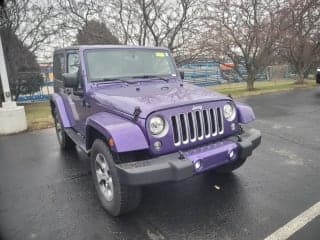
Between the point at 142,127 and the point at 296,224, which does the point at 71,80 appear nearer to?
the point at 142,127

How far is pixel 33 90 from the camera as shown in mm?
15531

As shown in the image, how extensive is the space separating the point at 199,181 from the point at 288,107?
22.4 ft

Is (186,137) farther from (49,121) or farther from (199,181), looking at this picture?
(49,121)

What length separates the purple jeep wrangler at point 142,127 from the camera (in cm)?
304

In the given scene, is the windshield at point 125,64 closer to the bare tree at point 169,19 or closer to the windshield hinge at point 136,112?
the windshield hinge at point 136,112

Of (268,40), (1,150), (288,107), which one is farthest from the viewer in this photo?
(268,40)

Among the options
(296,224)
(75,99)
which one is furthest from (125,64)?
(296,224)

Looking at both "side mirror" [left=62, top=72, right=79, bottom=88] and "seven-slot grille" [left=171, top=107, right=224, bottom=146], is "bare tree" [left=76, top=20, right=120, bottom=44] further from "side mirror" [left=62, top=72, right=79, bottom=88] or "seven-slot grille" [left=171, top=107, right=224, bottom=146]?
"seven-slot grille" [left=171, top=107, right=224, bottom=146]

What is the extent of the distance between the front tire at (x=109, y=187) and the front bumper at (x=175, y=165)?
19 cm

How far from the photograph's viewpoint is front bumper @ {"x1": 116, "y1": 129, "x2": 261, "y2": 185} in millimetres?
2936

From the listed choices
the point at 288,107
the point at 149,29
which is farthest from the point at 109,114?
the point at 149,29

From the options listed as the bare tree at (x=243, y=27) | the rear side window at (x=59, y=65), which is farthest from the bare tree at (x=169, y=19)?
the rear side window at (x=59, y=65)

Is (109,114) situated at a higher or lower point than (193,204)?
higher

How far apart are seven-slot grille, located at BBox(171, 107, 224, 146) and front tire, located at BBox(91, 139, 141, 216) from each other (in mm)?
687
